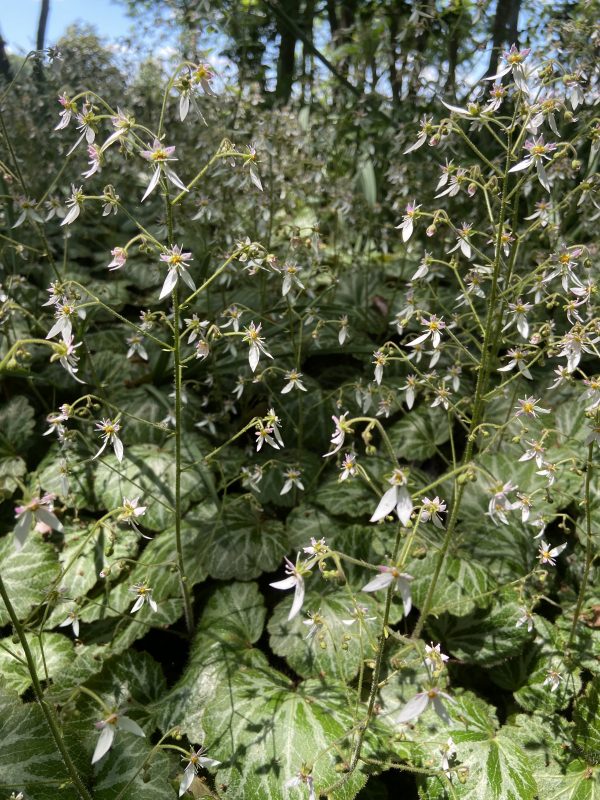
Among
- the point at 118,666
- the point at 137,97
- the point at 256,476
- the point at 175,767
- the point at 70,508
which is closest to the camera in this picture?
the point at 175,767

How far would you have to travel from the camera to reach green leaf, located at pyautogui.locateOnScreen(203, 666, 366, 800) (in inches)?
68.7

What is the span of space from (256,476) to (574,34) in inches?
105

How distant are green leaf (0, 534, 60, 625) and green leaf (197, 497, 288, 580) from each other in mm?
655

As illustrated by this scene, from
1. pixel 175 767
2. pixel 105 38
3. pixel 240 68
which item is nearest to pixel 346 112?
pixel 240 68

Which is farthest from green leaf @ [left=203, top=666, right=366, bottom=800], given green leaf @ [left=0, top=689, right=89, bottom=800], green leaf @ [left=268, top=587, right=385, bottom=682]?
green leaf @ [left=0, top=689, right=89, bottom=800]

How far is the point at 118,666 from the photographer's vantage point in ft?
7.05

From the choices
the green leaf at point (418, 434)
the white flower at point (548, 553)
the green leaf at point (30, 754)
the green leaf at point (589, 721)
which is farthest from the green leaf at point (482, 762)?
the green leaf at point (418, 434)

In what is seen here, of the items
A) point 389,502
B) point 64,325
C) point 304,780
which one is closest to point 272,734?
point 304,780

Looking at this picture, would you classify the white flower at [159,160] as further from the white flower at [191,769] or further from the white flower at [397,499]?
the white flower at [191,769]

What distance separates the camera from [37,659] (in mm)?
2205

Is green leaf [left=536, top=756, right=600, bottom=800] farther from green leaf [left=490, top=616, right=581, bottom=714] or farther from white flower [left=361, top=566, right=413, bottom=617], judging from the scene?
white flower [left=361, top=566, right=413, bottom=617]

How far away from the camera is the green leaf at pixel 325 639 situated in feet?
6.83

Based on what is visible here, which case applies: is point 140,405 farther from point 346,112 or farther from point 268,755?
point 346,112

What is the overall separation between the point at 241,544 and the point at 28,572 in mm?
898
